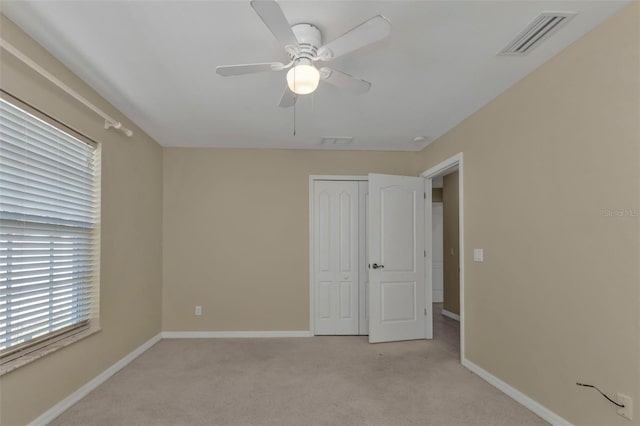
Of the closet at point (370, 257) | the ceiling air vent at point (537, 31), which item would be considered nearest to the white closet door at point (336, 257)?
the closet at point (370, 257)

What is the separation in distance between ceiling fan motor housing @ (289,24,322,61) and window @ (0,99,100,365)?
5.66 feet

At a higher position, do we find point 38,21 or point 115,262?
point 38,21

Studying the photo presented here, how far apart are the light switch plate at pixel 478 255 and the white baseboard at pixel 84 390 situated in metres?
3.50

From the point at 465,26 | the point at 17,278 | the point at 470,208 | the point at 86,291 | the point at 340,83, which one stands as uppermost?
the point at 465,26

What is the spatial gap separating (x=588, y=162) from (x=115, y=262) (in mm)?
→ 3865

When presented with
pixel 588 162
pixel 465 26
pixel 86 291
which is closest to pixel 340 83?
pixel 465 26

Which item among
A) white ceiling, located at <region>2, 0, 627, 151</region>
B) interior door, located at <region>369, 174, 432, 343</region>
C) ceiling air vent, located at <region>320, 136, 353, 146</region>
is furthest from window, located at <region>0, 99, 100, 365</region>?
interior door, located at <region>369, 174, 432, 343</region>

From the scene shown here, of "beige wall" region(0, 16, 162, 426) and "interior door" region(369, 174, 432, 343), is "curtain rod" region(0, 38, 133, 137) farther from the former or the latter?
"interior door" region(369, 174, 432, 343)

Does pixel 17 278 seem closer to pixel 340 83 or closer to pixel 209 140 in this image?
pixel 340 83

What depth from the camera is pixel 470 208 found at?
12.1 ft

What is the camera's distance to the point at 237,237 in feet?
16.4

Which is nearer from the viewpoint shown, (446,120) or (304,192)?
(446,120)

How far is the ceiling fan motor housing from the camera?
6.98ft

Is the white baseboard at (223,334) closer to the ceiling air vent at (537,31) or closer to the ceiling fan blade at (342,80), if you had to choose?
the ceiling fan blade at (342,80)
